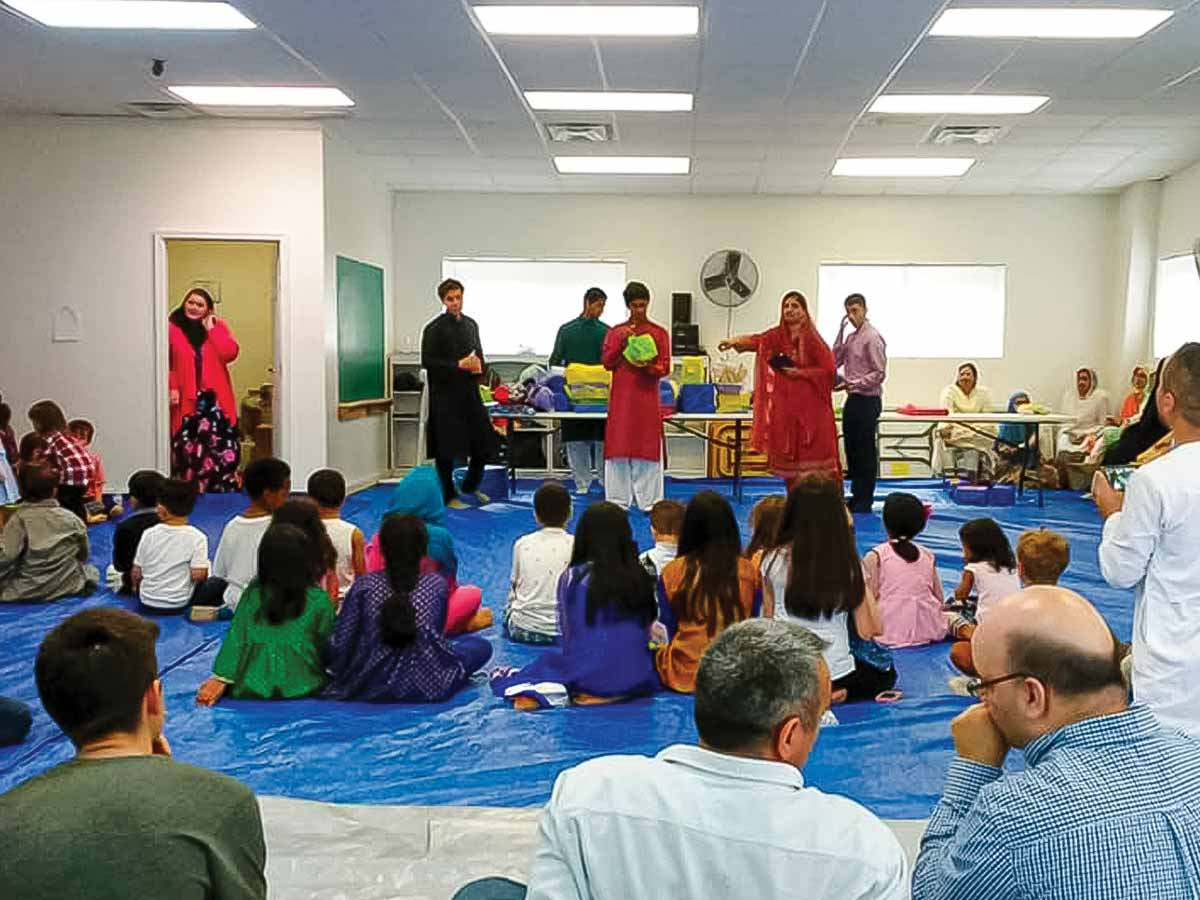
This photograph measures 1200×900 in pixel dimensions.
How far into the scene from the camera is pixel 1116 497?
286 centimetres

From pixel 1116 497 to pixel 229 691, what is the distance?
112 inches

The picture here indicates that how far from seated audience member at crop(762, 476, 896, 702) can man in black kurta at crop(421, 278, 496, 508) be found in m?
4.74

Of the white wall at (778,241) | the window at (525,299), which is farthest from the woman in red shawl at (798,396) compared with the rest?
the window at (525,299)

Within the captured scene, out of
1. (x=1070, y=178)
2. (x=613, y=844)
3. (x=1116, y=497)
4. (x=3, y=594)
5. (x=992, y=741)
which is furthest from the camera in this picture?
(x=1070, y=178)

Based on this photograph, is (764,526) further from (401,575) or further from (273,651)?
(273,651)

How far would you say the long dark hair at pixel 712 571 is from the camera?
12.7ft

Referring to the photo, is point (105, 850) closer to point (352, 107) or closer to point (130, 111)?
point (352, 107)

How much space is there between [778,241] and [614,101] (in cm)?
424

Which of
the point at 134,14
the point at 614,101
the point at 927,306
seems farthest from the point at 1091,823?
the point at 927,306

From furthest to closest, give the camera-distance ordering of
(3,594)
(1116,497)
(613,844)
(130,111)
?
(130,111)
(3,594)
(1116,497)
(613,844)

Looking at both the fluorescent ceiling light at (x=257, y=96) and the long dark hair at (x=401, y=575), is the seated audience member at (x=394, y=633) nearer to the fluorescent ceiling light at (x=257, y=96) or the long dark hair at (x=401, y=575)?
the long dark hair at (x=401, y=575)

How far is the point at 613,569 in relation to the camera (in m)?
3.81

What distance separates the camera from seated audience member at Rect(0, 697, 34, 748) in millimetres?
3441

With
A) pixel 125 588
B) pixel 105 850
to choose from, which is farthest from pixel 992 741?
pixel 125 588
